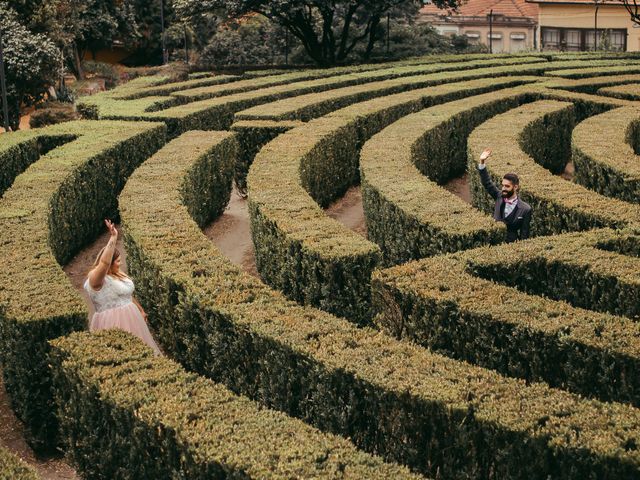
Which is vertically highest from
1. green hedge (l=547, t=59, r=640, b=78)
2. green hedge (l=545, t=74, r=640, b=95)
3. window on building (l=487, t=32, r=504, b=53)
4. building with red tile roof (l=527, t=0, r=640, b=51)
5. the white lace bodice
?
the white lace bodice

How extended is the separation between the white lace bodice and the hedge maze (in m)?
0.26

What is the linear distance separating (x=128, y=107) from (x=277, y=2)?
1283 cm

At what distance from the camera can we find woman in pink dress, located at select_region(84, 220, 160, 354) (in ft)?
30.7

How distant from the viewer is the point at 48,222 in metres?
13.1

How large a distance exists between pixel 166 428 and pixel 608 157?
10431 mm

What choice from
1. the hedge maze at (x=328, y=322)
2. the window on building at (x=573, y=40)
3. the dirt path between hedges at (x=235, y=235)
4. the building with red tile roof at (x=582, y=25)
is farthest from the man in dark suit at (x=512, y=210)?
the window on building at (x=573, y=40)

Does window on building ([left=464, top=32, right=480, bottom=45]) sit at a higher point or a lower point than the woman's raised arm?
lower

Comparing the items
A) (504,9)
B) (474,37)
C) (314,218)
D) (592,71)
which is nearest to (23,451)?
(314,218)

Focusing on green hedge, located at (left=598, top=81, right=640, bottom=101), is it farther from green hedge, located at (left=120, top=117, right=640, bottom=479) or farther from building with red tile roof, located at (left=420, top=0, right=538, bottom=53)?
building with red tile roof, located at (left=420, top=0, right=538, bottom=53)

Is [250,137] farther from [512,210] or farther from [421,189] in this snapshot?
[512,210]

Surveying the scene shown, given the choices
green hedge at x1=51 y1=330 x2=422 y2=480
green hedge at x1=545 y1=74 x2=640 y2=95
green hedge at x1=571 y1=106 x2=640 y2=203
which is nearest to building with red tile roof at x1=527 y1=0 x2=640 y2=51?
green hedge at x1=545 y1=74 x2=640 y2=95

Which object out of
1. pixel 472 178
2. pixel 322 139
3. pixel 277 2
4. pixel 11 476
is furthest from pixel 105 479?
pixel 277 2

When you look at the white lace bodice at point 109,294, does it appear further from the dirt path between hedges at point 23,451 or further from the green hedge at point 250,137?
the green hedge at point 250,137

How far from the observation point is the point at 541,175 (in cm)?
1374
